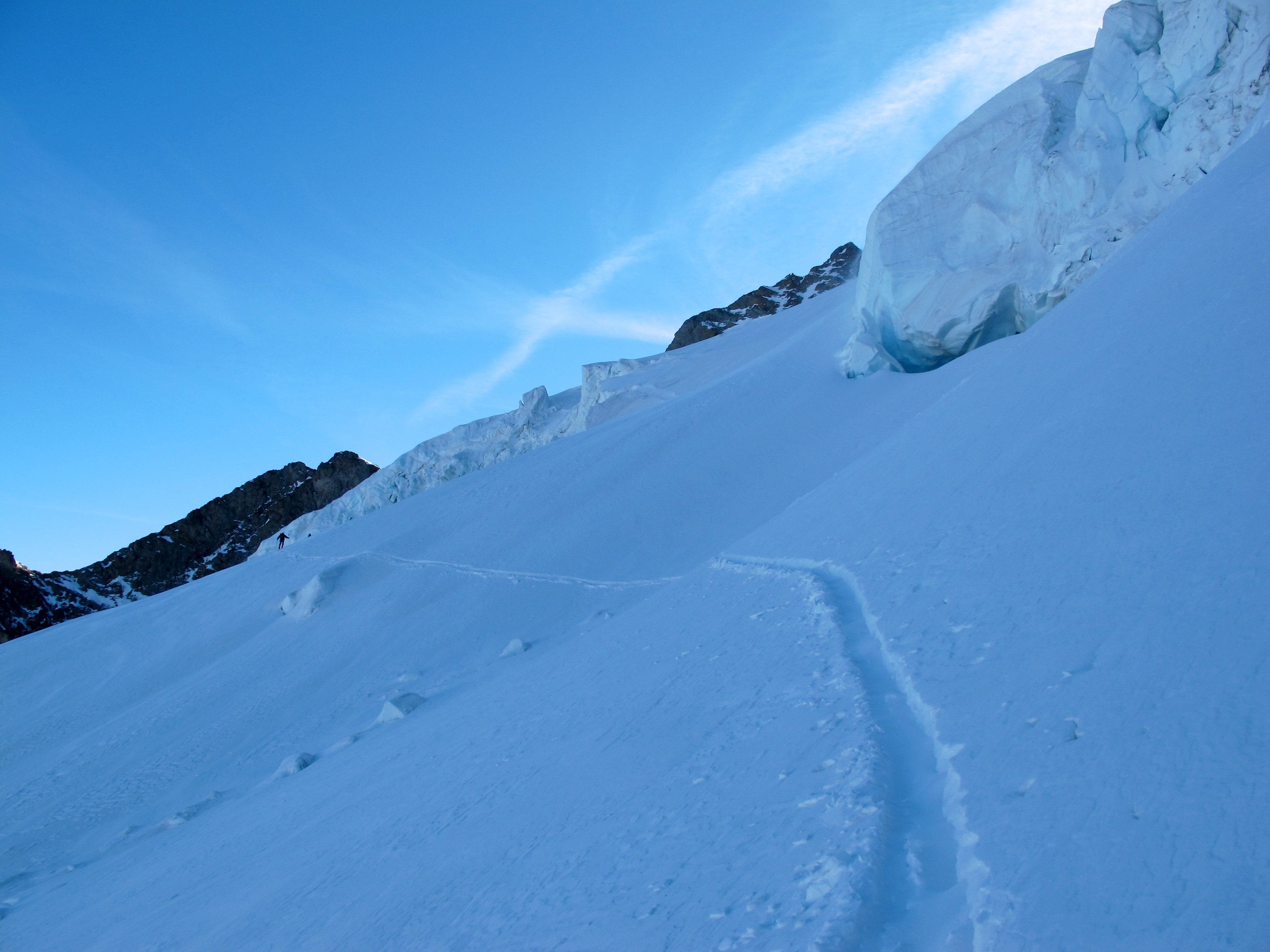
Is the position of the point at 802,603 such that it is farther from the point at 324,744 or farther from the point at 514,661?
the point at 324,744

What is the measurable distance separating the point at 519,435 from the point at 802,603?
23604 mm

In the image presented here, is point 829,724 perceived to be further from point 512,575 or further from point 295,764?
point 512,575

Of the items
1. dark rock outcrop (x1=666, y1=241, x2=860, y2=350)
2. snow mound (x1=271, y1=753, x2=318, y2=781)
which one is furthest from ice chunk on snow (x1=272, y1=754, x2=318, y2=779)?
dark rock outcrop (x1=666, y1=241, x2=860, y2=350)

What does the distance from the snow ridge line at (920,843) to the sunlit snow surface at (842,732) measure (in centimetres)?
1

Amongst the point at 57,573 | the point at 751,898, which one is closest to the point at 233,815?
A: the point at 751,898

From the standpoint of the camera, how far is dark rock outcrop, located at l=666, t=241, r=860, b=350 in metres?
48.5

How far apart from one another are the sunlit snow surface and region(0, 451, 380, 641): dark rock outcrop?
4623cm

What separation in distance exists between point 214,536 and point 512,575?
174 feet

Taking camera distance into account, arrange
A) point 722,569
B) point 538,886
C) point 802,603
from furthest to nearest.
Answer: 1. point 722,569
2. point 802,603
3. point 538,886

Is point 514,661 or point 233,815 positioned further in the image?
point 514,661

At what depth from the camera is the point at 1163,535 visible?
8.89ft

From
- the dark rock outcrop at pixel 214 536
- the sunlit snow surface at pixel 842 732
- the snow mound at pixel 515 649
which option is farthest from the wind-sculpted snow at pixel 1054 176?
the dark rock outcrop at pixel 214 536

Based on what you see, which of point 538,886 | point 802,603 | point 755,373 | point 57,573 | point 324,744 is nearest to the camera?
point 538,886

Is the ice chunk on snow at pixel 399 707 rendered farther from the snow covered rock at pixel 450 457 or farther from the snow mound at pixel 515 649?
the snow covered rock at pixel 450 457
